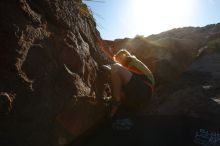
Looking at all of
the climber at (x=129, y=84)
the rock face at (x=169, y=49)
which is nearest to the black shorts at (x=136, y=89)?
the climber at (x=129, y=84)

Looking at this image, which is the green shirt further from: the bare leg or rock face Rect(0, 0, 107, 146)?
rock face Rect(0, 0, 107, 146)

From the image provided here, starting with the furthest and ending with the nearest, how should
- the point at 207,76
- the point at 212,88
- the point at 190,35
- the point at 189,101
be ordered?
the point at 190,35 → the point at 207,76 → the point at 212,88 → the point at 189,101

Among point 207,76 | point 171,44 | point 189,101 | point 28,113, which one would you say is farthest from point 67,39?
point 171,44

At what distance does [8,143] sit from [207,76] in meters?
4.83

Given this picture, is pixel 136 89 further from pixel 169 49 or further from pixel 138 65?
pixel 169 49

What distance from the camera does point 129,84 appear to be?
5.55 meters

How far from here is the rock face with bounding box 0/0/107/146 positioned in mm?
3605

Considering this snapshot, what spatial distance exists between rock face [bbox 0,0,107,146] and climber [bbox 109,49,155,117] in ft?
1.79

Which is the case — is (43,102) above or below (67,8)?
below

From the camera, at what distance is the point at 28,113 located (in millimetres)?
3715

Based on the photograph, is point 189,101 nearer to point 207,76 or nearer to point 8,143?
point 207,76

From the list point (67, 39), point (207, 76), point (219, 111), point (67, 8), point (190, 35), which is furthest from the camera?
point (190, 35)

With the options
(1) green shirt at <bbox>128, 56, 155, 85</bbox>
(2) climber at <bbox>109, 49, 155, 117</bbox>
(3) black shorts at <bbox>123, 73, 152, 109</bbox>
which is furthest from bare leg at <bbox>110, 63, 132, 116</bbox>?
(1) green shirt at <bbox>128, 56, 155, 85</bbox>

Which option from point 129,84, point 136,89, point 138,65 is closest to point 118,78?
point 129,84
